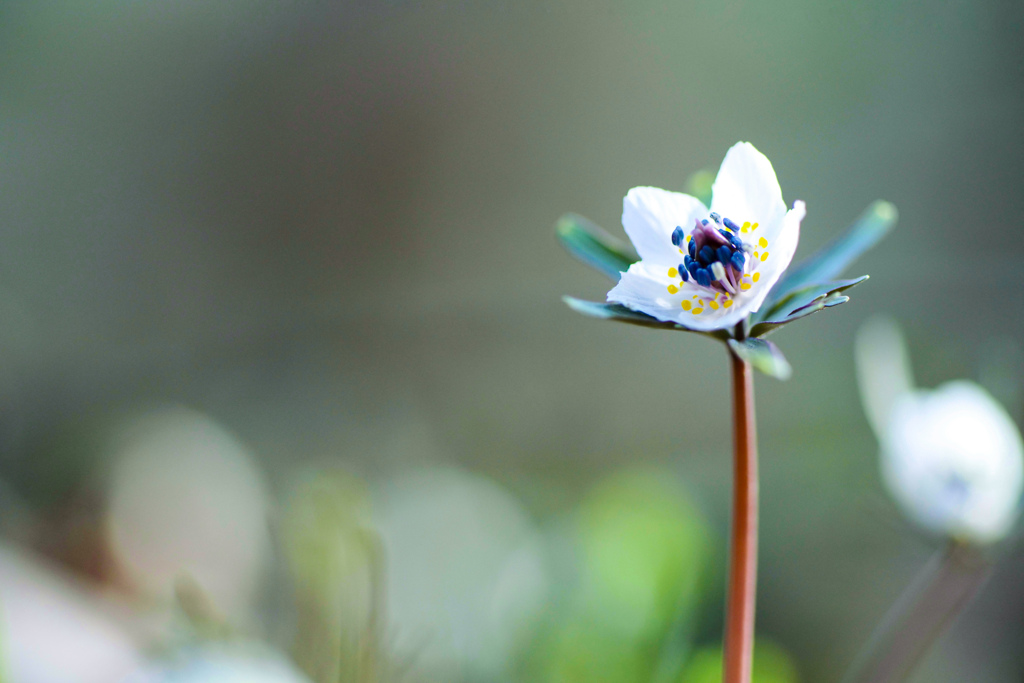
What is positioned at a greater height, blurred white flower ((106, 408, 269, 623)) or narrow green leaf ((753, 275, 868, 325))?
narrow green leaf ((753, 275, 868, 325))

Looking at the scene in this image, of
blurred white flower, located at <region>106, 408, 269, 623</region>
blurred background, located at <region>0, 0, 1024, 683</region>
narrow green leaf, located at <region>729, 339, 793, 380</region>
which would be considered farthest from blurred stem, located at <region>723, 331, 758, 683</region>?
blurred white flower, located at <region>106, 408, 269, 623</region>

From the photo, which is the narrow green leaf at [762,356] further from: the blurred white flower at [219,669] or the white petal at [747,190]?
the blurred white flower at [219,669]

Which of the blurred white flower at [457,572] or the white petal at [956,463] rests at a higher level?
the white petal at [956,463]

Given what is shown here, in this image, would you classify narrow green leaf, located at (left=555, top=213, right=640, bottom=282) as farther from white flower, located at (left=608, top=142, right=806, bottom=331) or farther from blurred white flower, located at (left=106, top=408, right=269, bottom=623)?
blurred white flower, located at (left=106, top=408, right=269, bottom=623)

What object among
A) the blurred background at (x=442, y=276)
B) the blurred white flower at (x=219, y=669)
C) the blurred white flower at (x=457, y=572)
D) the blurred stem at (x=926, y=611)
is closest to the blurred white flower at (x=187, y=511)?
the blurred background at (x=442, y=276)

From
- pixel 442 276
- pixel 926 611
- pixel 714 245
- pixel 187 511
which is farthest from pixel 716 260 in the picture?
pixel 442 276

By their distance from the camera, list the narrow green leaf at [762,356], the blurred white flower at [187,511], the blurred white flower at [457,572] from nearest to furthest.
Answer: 1. the narrow green leaf at [762,356]
2. the blurred white flower at [457,572]
3. the blurred white flower at [187,511]
